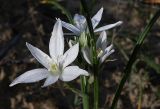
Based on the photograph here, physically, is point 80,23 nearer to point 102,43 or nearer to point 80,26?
point 80,26

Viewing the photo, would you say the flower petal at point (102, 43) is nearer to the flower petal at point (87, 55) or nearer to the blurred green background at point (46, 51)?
the flower petal at point (87, 55)

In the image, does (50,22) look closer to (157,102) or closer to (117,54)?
(117,54)

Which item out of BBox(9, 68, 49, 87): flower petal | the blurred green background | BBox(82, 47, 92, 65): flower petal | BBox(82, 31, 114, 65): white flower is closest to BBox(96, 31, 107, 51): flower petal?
BBox(82, 31, 114, 65): white flower

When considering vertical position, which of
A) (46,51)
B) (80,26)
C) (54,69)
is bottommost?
(46,51)

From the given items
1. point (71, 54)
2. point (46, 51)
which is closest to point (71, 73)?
point (71, 54)

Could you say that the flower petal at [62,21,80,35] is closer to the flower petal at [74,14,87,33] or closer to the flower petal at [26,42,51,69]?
the flower petal at [74,14,87,33]

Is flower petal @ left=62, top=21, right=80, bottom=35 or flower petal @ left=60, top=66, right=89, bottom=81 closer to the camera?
flower petal @ left=60, top=66, right=89, bottom=81

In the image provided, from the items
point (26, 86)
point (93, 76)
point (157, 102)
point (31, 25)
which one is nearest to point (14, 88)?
point (26, 86)

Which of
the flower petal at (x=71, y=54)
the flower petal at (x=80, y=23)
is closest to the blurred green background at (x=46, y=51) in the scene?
the flower petal at (x=80, y=23)
